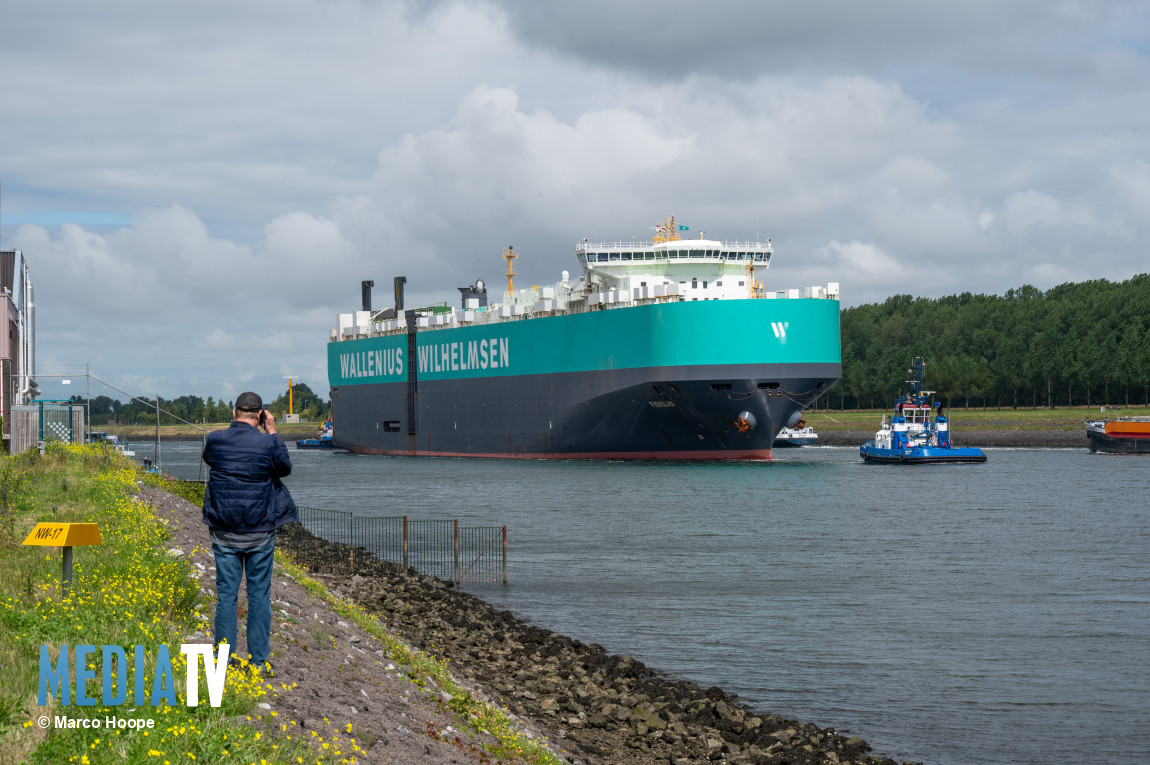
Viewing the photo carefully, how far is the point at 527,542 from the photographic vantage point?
2681 cm

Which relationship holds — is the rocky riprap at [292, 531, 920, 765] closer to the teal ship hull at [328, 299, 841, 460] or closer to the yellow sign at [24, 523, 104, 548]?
the yellow sign at [24, 523, 104, 548]

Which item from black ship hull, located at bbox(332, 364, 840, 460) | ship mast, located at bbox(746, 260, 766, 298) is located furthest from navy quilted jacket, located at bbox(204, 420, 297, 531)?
ship mast, located at bbox(746, 260, 766, 298)

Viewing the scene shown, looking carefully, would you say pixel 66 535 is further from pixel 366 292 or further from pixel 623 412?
pixel 366 292

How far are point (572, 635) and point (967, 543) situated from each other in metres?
14.2

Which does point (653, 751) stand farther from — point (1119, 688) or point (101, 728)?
point (1119, 688)

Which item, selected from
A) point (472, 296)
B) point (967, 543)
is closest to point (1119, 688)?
point (967, 543)

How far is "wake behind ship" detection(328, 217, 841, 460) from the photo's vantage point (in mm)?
48312

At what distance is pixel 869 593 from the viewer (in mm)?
19953

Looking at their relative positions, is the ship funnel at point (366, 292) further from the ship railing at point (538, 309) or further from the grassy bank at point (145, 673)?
the grassy bank at point (145, 673)

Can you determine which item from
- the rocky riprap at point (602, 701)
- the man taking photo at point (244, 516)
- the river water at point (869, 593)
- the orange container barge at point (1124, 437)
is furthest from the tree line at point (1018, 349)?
the man taking photo at point (244, 516)

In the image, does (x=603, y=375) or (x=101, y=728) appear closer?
(x=101, y=728)

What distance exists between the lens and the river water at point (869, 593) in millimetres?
12539

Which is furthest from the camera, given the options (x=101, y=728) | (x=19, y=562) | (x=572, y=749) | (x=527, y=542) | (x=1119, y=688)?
(x=527, y=542)

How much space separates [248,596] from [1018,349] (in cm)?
10031
